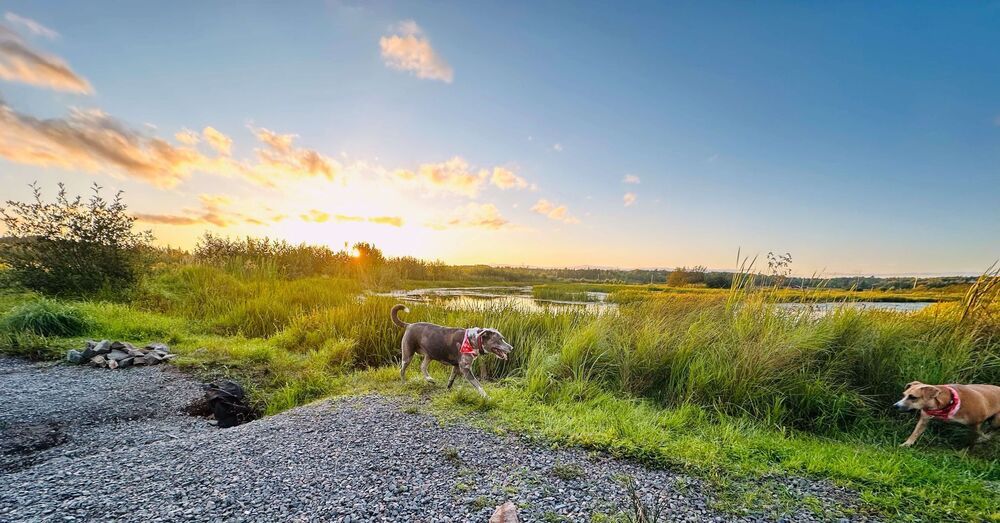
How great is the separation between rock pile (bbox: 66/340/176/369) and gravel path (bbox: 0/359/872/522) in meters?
1.97

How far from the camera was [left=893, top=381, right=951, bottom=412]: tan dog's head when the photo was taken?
3.91 meters

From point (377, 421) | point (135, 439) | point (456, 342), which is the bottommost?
point (135, 439)

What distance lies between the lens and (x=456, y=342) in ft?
16.5

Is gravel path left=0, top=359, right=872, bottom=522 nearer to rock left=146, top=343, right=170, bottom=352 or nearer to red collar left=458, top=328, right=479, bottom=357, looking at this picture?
red collar left=458, top=328, right=479, bottom=357

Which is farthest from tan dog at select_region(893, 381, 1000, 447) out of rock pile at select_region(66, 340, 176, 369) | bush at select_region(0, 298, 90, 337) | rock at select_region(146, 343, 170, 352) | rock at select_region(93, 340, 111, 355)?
bush at select_region(0, 298, 90, 337)

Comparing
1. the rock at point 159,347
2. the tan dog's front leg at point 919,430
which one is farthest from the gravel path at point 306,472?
the rock at point 159,347

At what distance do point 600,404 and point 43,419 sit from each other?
6.47 m

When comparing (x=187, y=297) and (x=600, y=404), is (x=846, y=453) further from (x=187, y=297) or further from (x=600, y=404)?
(x=187, y=297)

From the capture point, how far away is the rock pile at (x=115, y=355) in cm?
636

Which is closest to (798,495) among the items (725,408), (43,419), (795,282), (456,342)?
(725,408)

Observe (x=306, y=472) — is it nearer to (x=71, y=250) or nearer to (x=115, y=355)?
(x=115, y=355)

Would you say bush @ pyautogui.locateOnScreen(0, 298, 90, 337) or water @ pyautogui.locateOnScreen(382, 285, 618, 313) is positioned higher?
water @ pyautogui.locateOnScreen(382, 285, 618, 313)

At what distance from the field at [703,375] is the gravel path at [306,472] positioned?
1.50 feet

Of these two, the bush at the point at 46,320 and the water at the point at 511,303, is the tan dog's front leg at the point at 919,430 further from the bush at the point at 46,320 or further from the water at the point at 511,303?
the bush at the point at 46,320
